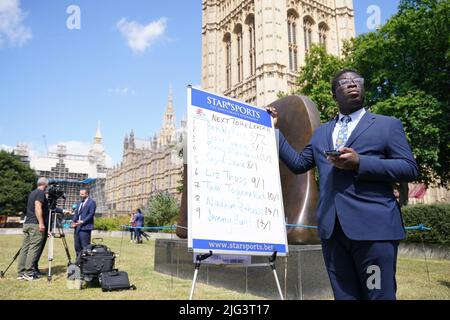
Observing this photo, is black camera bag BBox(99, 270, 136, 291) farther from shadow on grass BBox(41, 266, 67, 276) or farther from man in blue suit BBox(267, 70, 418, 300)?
man in blue suit BBox(267, 70, 418, 300)

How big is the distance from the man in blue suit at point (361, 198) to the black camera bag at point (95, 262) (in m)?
5.23

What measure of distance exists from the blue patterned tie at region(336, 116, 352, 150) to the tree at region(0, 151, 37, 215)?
52.4 m

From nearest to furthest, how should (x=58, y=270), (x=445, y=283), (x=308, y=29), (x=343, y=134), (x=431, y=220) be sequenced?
(x=343, y=134), (x=445, y=283), (x=58, y=270), (x=431, y=220), (x=308, y=29)

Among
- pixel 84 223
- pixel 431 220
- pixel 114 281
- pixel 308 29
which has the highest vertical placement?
pixel 308 29

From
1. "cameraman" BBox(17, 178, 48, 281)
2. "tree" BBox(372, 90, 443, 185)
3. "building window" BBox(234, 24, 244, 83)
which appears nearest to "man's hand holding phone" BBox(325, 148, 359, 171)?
"cameraman" BBox(17, 178, 48, 281)

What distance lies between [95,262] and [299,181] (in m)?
4.07

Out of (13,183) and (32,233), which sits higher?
(13,183)

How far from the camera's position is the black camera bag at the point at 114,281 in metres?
5.91

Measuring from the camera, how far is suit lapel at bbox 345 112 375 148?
2.31 metres

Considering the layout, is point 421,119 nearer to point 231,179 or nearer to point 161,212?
point 231,179

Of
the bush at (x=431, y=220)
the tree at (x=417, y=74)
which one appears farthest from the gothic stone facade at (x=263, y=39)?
the bush at (x=431, y=220)

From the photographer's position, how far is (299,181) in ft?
21.2

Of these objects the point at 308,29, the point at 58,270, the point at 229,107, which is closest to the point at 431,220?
the point at 229,107

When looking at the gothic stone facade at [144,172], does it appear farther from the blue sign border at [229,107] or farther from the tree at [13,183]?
the blue sign border at [229,107]
